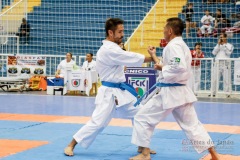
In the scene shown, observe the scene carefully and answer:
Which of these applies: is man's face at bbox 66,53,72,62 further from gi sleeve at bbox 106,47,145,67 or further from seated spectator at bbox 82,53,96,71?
gi sleeve at bbox 106,47,145,67

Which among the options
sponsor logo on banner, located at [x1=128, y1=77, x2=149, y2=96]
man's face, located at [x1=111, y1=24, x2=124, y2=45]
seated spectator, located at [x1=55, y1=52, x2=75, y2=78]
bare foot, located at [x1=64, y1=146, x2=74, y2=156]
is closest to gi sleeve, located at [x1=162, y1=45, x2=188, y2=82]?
man's face, located at [x1=111, y1=24, x2=124, y2=45]

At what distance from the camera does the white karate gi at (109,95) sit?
24.1 feet

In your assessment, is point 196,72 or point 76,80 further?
point 76,80

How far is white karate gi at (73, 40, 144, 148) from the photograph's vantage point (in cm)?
736

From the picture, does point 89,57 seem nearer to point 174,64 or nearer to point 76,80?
point 76,80

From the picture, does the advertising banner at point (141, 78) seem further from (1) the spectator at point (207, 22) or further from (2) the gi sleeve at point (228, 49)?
(1) the spectator at point (207, 22)

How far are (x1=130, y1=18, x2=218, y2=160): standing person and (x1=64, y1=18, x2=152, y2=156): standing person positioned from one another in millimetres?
427

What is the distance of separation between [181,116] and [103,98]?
46.5 inches

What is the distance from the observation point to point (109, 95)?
750 centimetres

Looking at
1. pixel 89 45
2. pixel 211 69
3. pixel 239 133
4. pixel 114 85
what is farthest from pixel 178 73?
pixel 89 45

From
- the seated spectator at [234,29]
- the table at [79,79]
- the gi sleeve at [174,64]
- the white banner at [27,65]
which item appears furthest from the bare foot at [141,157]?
the seated spectator at [234,29]

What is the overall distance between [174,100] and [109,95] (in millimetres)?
1061

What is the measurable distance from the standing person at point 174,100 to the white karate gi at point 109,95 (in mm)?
412

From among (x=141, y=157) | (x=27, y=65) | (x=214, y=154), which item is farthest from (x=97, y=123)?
(x=27, y=65)
